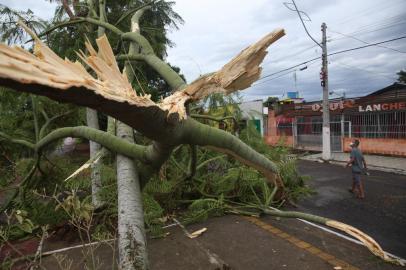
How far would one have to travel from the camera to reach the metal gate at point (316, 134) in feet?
61.2

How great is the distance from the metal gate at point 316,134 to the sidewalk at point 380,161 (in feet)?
3.73

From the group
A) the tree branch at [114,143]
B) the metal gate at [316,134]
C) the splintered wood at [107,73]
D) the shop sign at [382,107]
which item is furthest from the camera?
the metal gate at [316,134]

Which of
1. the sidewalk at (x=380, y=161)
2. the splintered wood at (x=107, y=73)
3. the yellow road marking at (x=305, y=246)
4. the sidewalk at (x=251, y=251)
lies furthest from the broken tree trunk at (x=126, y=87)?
the sidewalk at (x=380, y=161)

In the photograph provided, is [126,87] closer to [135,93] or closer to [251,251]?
[135,93]

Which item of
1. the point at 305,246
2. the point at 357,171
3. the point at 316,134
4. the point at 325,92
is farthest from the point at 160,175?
the point at 316,134

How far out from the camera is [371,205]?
7906mm

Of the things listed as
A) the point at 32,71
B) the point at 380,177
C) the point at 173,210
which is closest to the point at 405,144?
the point at 380,177

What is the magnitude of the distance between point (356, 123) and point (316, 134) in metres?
2.47

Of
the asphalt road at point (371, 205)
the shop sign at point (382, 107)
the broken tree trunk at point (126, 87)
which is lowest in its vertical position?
the asphalt road at point (371, 205)

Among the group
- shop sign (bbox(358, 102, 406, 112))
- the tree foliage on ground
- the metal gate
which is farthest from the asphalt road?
the metal gate

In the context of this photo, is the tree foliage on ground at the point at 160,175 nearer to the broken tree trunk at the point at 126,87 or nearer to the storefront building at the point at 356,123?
the broken tree trunk at the point at 126,87

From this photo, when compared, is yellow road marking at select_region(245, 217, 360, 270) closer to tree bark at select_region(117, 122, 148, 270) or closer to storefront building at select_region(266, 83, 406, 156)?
tree bark at select_region(117, 122, 148, 270)

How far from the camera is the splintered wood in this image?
75 centimetres

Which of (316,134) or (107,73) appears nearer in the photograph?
(107,73)
